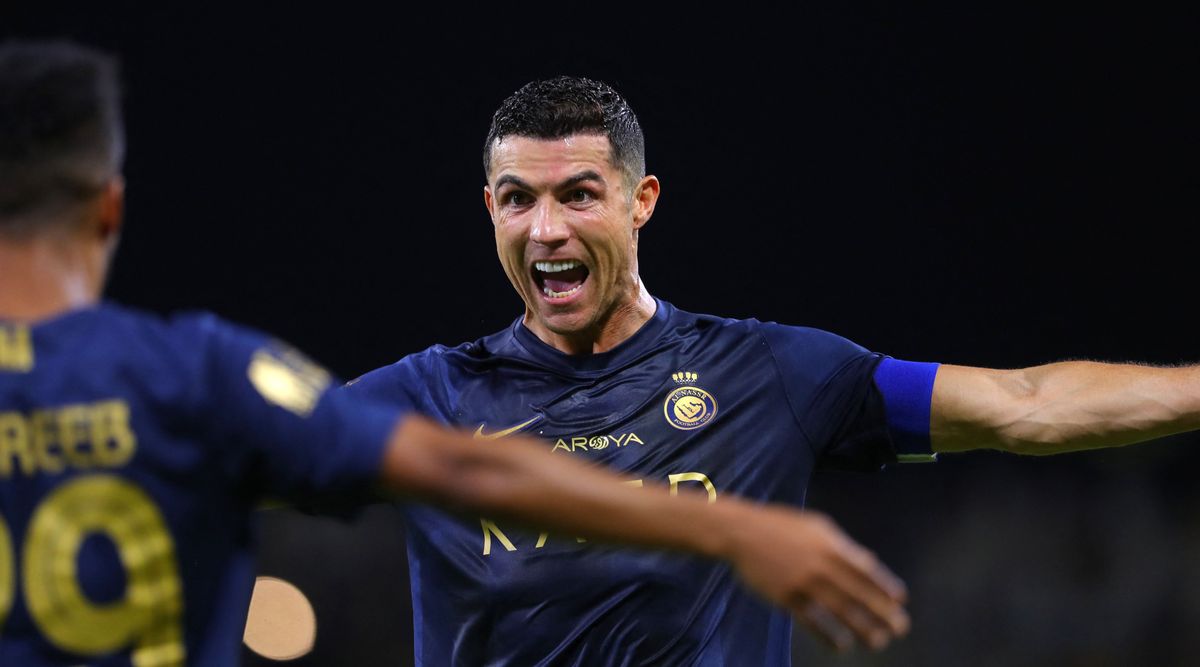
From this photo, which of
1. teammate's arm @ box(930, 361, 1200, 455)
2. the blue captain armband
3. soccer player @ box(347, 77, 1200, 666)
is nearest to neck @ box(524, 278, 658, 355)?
soccer player @ box(347, 77, 1200, 666)

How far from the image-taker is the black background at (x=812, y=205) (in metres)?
7.29

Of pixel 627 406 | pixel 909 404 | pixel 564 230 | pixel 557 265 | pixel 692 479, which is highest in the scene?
pixel 564 230

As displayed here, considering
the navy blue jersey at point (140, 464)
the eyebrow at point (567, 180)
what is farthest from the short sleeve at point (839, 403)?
the navy blue jersey at point (140, 464)

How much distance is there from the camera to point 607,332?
155 inches

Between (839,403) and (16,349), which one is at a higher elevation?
(16,349)

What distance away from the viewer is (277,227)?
7668mm

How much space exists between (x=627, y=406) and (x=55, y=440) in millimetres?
1972

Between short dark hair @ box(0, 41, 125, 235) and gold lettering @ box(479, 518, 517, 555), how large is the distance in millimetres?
1728

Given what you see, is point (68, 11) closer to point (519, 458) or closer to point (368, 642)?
point (368, 642)

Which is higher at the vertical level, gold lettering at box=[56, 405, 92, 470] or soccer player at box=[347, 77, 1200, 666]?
gold lettering at box=[56, 405, 92, 470]

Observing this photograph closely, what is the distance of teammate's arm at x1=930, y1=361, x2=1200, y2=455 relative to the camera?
331 cm

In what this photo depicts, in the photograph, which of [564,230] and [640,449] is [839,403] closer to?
[640,449]

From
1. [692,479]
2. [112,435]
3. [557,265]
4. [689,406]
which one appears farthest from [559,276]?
[112,435]

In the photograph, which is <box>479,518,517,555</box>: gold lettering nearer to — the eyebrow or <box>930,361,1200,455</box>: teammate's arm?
the eyebrow
